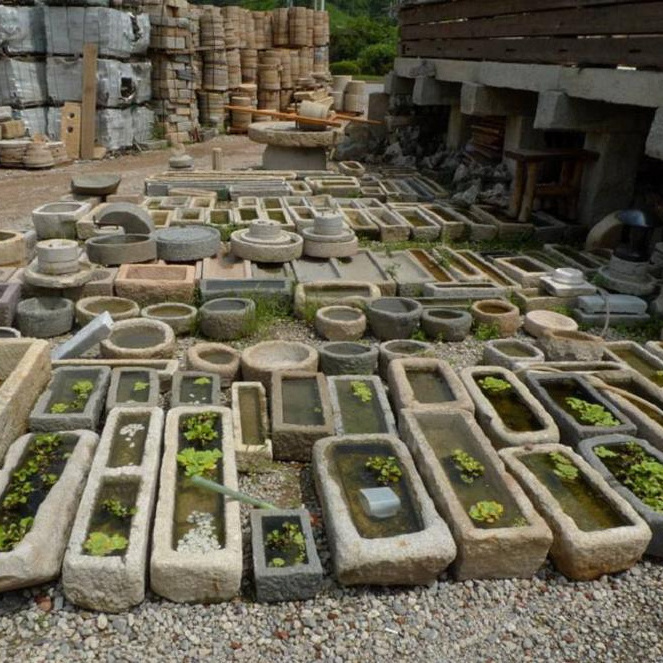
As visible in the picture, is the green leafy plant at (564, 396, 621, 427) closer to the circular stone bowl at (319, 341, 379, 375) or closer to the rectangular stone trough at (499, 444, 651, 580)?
the rectangular stone trough at (499, 444, 651, 580)

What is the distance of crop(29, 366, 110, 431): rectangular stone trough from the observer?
4.70 meters

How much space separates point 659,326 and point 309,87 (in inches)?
777

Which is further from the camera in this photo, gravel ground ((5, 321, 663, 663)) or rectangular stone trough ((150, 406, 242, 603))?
rectangular stone trough ((150, 406, 242, 603))

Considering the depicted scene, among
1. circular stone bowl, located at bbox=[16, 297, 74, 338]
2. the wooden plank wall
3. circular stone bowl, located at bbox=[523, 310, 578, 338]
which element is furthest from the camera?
the wooden plank wall

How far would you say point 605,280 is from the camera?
319 inches

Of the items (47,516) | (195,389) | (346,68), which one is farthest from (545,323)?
(346,68)

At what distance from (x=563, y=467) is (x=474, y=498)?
785 millimetres

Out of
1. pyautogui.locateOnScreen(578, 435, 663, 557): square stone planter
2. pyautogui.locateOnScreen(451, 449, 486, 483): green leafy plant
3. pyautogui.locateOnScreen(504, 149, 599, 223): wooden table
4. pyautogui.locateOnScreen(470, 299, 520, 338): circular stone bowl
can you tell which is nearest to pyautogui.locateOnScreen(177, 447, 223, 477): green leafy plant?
pyautogui.locateOnScreen(451, 449, 486, 483): green leafy plant

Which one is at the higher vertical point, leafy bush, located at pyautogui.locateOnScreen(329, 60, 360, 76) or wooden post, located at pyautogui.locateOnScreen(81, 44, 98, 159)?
leafy bush, located at pyautogui.locateOnScreen(329, 60, 360, 76)

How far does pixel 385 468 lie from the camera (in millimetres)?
4367

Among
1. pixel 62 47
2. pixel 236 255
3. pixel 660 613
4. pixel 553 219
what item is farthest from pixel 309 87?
pixel 660 613

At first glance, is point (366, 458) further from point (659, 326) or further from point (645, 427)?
point (659, 326)

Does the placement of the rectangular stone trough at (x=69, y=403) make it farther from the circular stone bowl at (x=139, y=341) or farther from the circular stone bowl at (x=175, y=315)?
the circular stone bowl at (x=175, y=315)

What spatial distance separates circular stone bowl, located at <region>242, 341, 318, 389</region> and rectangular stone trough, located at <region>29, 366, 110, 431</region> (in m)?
1.23
